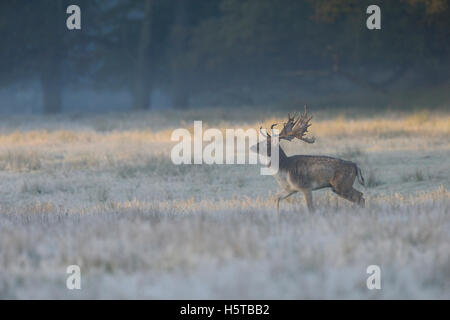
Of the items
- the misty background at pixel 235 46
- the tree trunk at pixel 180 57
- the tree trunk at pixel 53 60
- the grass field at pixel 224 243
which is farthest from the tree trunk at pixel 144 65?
the grass field at pixel 224 243

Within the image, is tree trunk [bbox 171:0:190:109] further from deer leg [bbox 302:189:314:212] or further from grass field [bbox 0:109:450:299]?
deer leg [bbox 302:189:314:212]

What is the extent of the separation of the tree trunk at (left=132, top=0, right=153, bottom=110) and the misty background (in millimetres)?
58

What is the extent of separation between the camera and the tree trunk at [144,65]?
131 ft

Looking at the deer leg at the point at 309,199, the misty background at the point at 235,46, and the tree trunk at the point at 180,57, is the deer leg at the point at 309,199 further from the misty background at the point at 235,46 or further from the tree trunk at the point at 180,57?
the tree trunk at the point at 180,57

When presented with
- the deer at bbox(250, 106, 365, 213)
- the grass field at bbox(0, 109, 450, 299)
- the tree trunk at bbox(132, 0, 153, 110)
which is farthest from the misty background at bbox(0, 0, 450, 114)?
the deer at bbox(250, 106, 365, 213)

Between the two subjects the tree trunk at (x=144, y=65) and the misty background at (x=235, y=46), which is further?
the tree trunk at (x=144, y=65)

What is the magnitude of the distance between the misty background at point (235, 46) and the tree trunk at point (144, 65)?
0.06m

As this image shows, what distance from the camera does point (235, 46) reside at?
3769cm

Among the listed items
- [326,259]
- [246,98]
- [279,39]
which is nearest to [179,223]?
[326,259]

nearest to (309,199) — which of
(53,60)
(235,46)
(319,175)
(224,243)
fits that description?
(319,175)

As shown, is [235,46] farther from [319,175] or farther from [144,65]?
[319,175]

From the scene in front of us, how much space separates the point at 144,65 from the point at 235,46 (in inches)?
249

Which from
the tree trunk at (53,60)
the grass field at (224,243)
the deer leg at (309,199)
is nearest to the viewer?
the grass field at (224,243)

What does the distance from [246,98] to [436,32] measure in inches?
656
